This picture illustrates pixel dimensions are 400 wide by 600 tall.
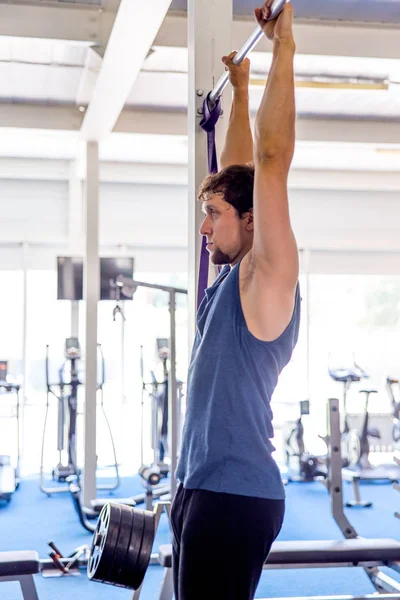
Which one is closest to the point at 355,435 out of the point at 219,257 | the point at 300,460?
the point at 300,460

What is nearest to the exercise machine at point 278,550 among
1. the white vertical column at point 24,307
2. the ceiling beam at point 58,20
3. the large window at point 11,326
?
the ceiling beam at point 58,20

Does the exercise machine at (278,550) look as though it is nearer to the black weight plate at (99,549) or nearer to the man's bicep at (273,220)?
the black weight plate at (99,549)

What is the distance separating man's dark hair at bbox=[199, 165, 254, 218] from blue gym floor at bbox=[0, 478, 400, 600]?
281cm

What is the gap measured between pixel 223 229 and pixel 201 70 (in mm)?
795

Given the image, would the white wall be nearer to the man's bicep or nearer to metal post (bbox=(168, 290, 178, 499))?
metal post (bbox=(168, 290, 178, 499))

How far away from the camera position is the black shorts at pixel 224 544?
59.9 inches

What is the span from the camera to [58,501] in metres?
6.21

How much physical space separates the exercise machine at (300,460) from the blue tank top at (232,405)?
4.58 m

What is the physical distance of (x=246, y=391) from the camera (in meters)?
1.59

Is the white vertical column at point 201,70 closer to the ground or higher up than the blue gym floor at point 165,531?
higher up

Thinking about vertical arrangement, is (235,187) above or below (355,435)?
above

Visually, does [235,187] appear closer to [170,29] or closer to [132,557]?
[132,557]

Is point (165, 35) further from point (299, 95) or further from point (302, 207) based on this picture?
point (302, 207)

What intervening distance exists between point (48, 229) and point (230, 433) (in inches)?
268
